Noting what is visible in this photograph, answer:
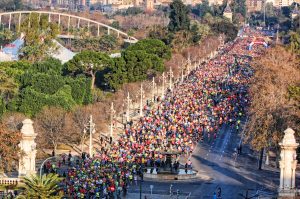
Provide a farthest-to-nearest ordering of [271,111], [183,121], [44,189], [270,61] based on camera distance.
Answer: [270,61] → [183,121] → [271,111] → [44,189]

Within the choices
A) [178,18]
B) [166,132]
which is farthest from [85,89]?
[178,18]

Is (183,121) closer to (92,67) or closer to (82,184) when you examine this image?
(82,184)

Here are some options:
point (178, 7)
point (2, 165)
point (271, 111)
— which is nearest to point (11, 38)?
point (178, 7)

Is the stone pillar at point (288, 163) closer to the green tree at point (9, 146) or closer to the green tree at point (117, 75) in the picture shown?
the green tree at point (9, 146)

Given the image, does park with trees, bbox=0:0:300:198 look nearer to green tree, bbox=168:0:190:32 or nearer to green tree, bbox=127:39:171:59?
green tree, bbox=127:39:171:59

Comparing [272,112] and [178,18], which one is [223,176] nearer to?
[272,112]

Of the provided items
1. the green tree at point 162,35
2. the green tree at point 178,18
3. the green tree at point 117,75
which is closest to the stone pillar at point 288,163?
the green tree at point 117,75

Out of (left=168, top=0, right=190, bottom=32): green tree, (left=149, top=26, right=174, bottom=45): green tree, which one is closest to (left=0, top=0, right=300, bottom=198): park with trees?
(left=149, top=26, right=174, bottom=45): green tree
